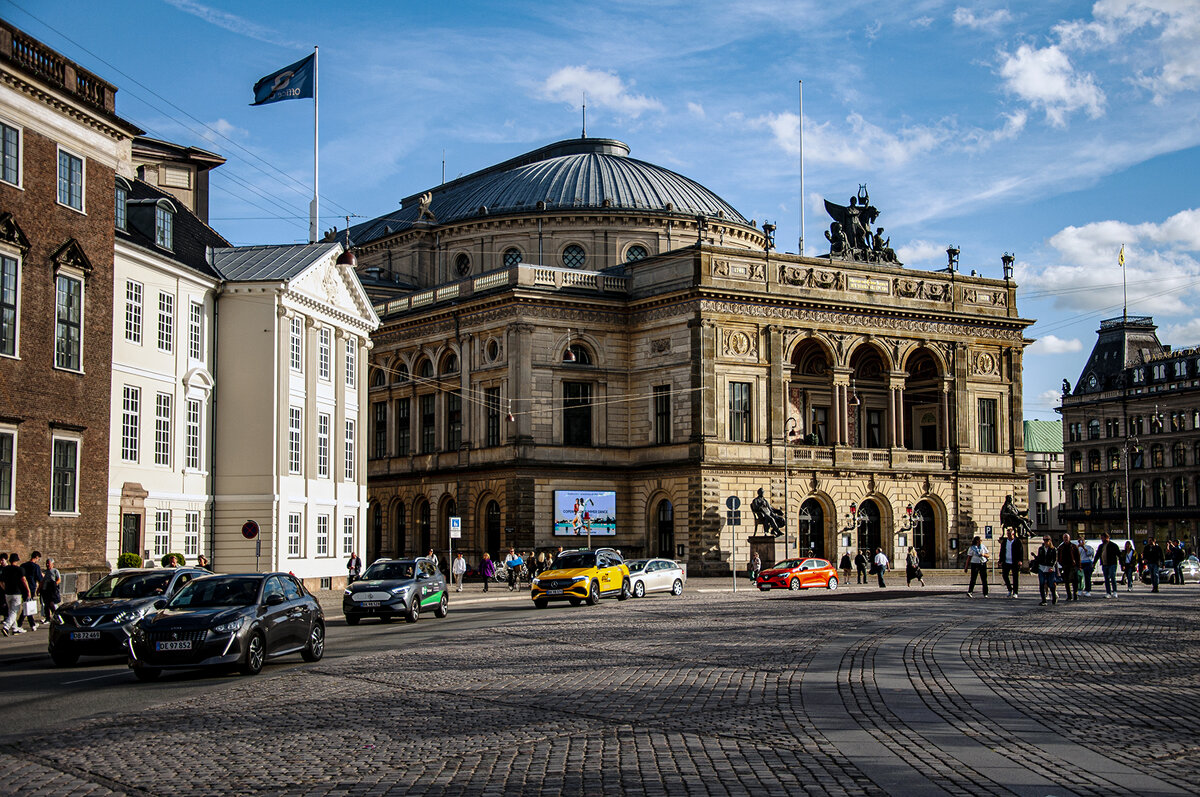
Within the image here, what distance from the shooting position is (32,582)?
31.1 m

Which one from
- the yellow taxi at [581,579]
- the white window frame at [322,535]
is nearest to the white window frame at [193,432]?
the white window frame at [322,535]

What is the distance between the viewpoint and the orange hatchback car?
183 ft

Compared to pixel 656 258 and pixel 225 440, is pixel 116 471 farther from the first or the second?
pixel 656 258

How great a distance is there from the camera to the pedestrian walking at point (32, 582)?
30.7m

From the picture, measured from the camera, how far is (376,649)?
25.8m

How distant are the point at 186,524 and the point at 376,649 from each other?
21447 mm

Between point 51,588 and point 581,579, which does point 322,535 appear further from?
point 51,588

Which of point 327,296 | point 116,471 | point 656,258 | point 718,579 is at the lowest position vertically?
point 718,579

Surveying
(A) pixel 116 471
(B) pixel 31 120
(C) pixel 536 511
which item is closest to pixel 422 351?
(C) pixel 536 511

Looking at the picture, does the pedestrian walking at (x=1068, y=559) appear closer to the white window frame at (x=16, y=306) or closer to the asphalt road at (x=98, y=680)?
the asphalt road at (x=98, y=680)

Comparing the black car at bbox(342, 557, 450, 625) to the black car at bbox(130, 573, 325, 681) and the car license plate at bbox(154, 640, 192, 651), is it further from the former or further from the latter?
the car license plate at bbox(154, 640, 192, 651)

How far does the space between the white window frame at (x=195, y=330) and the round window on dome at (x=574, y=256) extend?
40.5 metres

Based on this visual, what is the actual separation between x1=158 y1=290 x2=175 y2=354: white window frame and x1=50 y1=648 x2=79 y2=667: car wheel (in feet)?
66.8

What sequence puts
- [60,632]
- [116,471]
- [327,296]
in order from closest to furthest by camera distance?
1. [60,632]
2. [116,471]
3. [327,296]
